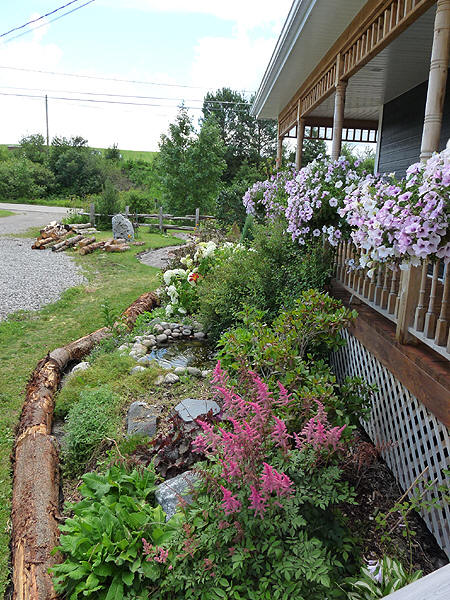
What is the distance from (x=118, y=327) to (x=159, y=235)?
478 inches

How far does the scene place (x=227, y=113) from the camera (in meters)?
30.0

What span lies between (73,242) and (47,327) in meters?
8.10

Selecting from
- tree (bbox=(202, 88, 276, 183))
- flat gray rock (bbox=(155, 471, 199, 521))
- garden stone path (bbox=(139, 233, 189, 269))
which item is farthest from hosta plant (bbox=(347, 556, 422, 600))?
tree (bbox=(202, 88, 276, 183))

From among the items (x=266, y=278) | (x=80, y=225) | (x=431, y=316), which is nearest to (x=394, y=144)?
(x=266, y=278)

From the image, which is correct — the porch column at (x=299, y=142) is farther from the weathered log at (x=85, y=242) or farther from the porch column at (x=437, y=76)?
the weathered log at (x=85, y=242)

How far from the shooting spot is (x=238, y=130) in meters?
29.3

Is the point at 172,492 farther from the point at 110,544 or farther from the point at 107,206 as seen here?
the point at 107,206

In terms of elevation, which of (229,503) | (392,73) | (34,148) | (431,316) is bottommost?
(229,503)

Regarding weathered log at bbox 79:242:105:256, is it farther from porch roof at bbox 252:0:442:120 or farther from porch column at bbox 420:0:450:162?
porch column at bbox 420:0:450:162

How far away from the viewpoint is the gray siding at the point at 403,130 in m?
6.53

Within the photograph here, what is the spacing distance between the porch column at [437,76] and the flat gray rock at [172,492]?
241 cm

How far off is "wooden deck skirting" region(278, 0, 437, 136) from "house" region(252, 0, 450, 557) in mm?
12

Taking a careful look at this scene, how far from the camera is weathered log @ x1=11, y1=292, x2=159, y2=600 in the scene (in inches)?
88.9

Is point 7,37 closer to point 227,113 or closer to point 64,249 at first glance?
point 64,249
